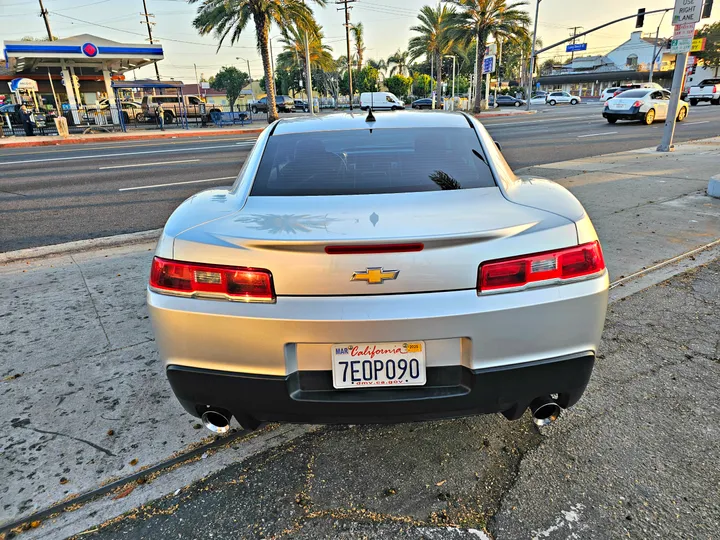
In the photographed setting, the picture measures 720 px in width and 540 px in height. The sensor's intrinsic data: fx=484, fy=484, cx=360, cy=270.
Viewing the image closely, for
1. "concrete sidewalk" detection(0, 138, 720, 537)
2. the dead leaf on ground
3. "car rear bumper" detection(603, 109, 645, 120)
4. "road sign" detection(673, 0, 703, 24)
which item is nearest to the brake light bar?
"concrete sidewalk" detection(0, 138, 720, 537)

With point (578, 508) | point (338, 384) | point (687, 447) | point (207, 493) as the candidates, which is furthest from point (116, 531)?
→ point (687, 447)

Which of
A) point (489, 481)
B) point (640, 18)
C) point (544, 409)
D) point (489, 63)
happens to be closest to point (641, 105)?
point (640, 18)

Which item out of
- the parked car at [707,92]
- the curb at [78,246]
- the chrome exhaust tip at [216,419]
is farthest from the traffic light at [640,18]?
the chrome exhaust tip at [216,419]

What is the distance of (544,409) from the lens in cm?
204

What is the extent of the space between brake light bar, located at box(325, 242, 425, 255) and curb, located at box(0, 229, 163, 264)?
4757 millimetres

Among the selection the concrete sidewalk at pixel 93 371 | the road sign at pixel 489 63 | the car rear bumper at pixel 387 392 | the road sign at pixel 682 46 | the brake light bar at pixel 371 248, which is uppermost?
the road sign at pixel 489 63

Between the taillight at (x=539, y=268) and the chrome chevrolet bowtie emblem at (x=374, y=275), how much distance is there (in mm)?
322

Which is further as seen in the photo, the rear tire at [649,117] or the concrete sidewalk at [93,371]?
the rear tire at [649,117]

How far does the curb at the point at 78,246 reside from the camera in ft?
17.2

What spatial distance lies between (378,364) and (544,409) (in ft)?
2.56

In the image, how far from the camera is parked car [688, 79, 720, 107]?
4125 cm

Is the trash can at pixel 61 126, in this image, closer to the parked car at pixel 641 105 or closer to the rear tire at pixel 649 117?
the parked car at pixel 641 105

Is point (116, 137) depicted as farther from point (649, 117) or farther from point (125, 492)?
point (125, 492)

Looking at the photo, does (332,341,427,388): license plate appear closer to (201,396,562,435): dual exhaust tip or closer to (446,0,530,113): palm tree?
(201,396,562,435): dual exhaust tip
